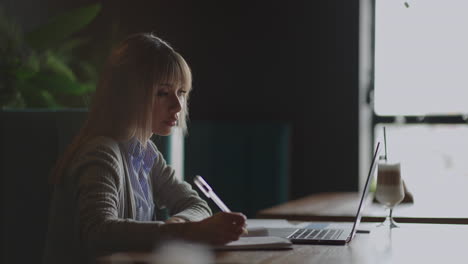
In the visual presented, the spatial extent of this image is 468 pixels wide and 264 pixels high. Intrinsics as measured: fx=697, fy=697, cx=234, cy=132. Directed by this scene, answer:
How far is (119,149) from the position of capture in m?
1.61

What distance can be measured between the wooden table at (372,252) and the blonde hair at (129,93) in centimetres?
46

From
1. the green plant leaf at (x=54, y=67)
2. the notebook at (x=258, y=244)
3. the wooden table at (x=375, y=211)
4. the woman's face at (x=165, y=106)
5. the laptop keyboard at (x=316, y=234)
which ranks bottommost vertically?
the wooden table at (x=375, y=211)

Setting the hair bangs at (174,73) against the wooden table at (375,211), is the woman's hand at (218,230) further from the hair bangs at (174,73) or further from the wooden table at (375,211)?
the wooden table at (375,211)

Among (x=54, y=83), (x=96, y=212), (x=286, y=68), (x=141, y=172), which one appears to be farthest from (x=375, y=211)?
(x=286, y=68)

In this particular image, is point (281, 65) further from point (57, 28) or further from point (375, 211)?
point (375, 211)

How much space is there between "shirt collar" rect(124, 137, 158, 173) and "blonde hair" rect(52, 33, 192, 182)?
21mm

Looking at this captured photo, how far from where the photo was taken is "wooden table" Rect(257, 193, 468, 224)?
2041 mm

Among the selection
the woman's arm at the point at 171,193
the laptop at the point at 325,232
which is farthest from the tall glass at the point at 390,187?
the woman's arm at the point at 171,193

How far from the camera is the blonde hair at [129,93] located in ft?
5.29

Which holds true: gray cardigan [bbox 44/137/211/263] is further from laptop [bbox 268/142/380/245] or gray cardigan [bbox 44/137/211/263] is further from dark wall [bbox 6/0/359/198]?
dark wall [bbox 6/0/359/198]

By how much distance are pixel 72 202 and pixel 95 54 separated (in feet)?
7.92

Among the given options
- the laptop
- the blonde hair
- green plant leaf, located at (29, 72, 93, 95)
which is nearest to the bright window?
green plant leaf, located at (29, 72, 93, 95)

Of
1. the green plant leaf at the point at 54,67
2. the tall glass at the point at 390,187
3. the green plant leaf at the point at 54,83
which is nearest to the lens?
the tall glass at the point at 390,187

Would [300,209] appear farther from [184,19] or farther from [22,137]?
[184,19]
